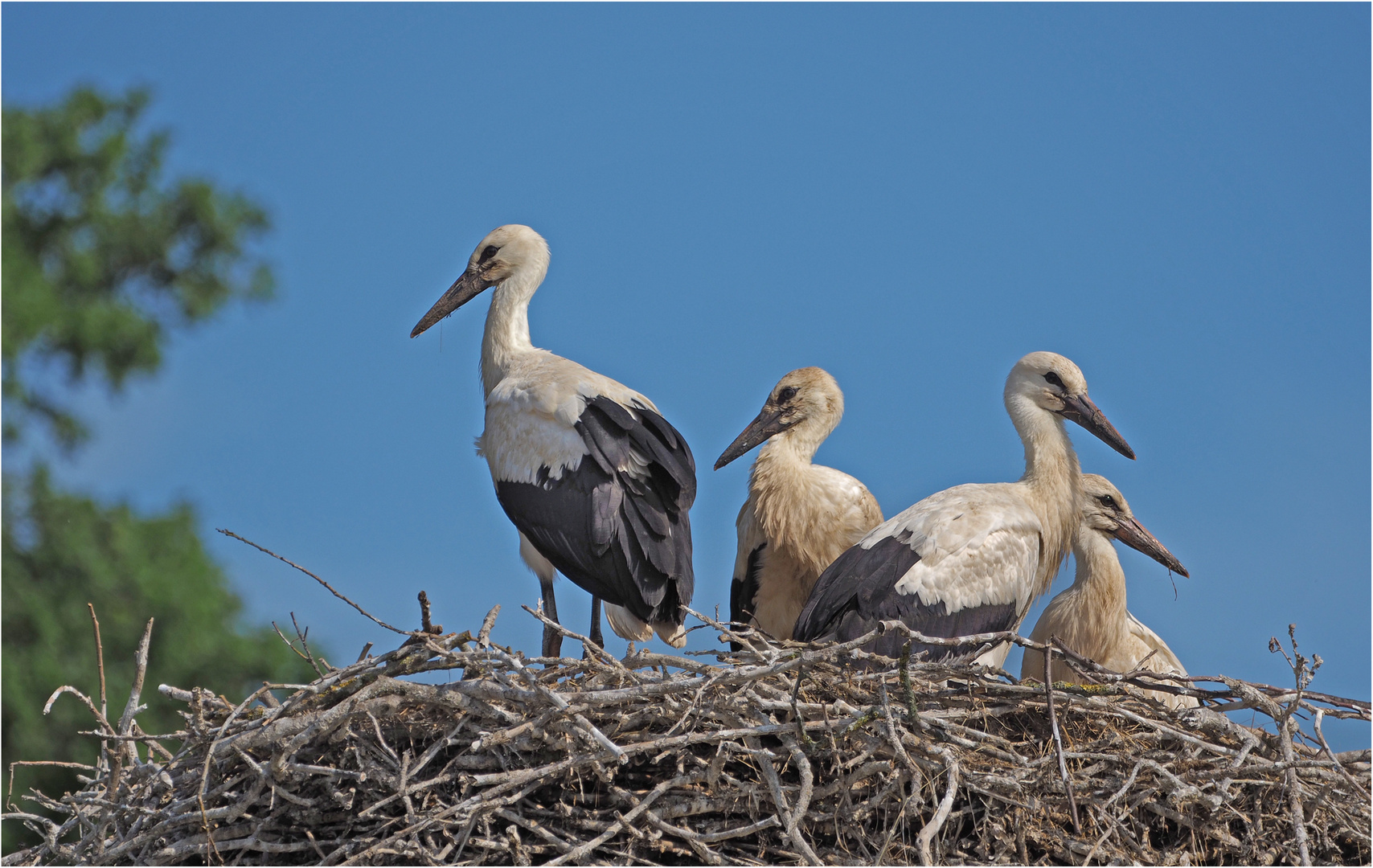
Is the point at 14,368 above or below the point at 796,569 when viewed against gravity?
above

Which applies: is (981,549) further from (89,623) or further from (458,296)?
(89,623)

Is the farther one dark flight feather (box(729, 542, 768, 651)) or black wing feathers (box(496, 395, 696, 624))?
dark flight feather (box(729, 542, 768, 651))

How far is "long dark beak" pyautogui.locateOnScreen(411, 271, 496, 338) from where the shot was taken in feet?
20.7

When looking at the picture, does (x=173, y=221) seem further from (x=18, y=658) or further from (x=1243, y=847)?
(x=1243, y=847)

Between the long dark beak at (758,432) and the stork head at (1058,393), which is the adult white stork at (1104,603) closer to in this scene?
the stork head at (1058,393)

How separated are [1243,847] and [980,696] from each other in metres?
0.80

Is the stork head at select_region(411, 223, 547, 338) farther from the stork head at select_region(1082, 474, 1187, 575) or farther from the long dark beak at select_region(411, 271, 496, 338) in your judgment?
the stork head at select_region(1082, 474, 1187, 575)

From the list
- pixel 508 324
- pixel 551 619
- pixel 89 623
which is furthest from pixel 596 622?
pixel 89 623

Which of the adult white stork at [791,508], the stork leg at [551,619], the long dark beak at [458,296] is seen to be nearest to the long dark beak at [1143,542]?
the adult white stork at [791,508]

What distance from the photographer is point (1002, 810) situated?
3850 millimetres

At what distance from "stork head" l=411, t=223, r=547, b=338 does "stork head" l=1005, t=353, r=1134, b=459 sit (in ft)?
6.64

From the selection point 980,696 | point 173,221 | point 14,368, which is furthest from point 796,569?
point 173,221

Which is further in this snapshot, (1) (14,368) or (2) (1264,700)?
(1) (14,368)

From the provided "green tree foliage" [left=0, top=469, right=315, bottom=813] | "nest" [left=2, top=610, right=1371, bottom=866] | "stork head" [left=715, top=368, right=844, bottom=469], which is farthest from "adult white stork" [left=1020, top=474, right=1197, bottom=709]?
"green tree foliage" [left=0, top=469, right=315, bottom=813]
